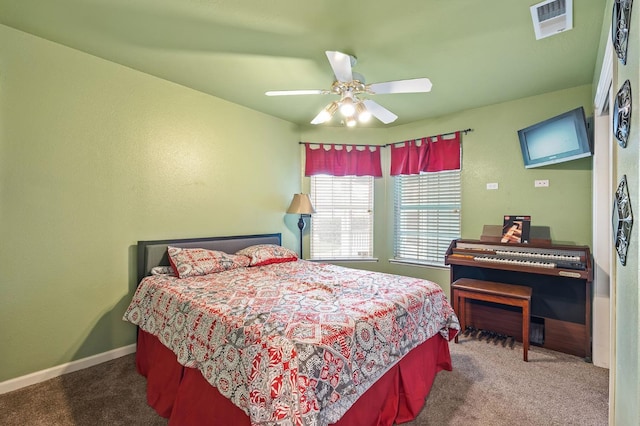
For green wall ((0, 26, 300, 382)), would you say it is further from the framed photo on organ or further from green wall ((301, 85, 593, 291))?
the framed photo on organ

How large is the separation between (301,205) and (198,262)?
1599 mm

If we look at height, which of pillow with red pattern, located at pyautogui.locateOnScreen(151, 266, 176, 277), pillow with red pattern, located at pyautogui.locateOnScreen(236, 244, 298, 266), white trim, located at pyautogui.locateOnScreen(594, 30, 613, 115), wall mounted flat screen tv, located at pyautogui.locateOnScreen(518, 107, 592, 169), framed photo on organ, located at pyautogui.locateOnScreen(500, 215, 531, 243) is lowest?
pillow with red pattern, located at pyautogui.locateOnScreen(151, 266, 176, 277)

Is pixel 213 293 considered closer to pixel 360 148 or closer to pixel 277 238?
pixel 277 238

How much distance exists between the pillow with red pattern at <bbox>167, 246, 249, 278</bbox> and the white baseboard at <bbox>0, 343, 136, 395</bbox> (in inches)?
37.0

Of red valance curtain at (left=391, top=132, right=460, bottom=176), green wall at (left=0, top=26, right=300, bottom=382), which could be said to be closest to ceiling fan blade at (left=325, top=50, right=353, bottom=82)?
green wall at (left=0, top=26, right=300, bottom=382)

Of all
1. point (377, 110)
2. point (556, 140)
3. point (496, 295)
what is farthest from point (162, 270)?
point (556, 140)

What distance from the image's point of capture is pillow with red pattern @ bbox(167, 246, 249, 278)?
2564 millimetres

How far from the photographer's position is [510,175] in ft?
11.1

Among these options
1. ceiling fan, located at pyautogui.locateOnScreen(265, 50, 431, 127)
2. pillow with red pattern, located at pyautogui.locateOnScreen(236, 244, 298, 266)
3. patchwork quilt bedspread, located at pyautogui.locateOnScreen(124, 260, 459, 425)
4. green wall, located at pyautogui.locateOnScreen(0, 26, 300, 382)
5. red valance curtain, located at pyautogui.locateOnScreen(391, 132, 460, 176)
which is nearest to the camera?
patchwork quilt bedspread, located at pyautogui.locateOnScreen(124, 260, 459, 425)

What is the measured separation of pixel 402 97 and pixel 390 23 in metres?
1.36

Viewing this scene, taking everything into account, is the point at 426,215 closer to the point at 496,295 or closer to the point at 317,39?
the point at 496,295

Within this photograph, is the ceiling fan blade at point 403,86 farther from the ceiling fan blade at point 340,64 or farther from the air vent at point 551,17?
the air vent at point 551,17

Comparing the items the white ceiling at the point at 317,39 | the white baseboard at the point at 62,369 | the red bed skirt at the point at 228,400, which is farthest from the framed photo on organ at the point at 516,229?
the white baseboard at the point at 62,369

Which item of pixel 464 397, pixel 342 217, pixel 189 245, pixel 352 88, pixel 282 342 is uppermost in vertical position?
pixel 352 88
